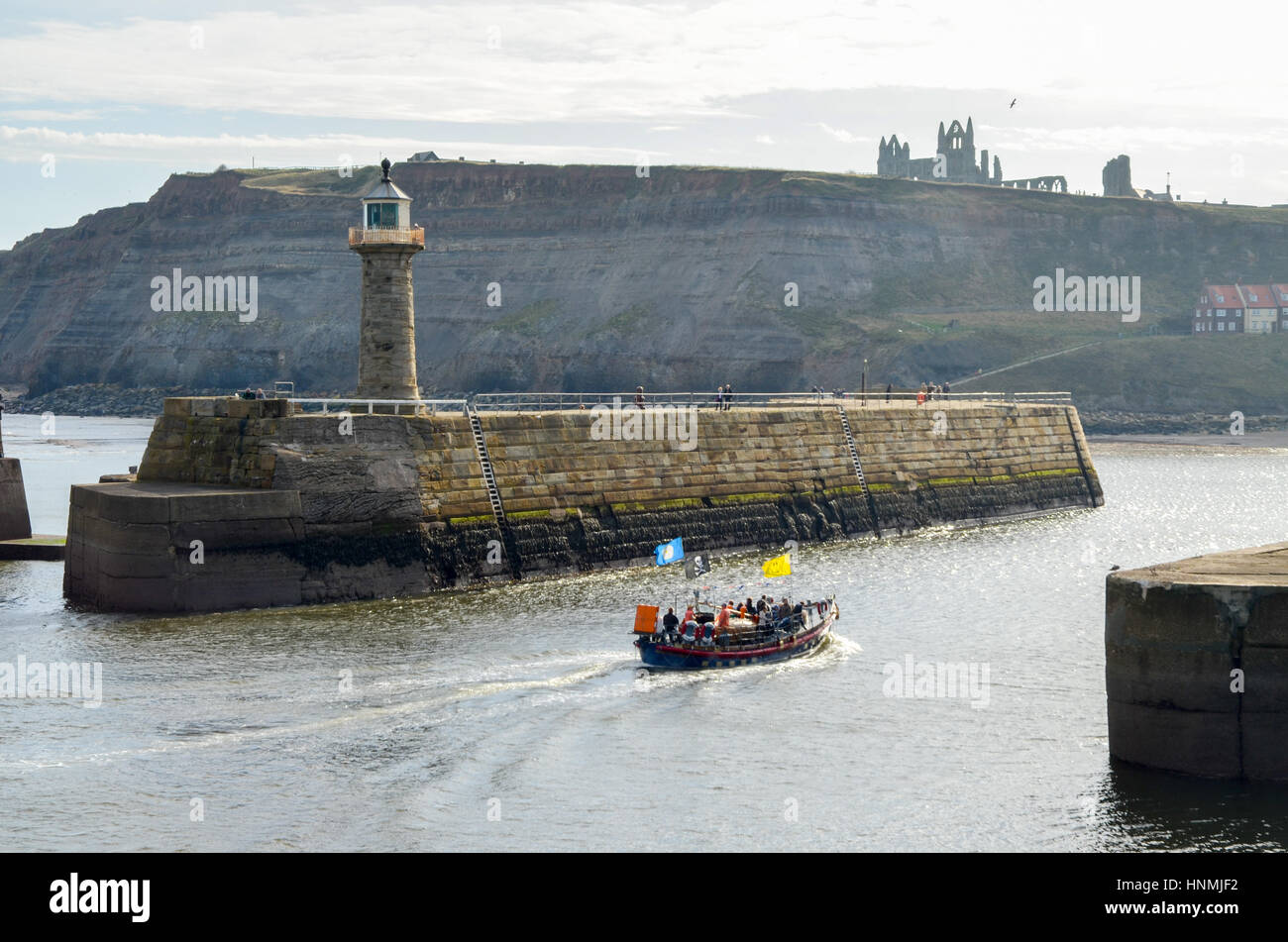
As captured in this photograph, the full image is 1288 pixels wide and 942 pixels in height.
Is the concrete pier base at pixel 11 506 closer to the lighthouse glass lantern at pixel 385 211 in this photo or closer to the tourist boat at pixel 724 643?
the lighthouse glass lantern at pixel 385 211

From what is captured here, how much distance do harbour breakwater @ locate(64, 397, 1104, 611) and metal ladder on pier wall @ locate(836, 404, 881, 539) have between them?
0.09 meters

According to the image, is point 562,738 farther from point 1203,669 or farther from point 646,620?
point 1203,669

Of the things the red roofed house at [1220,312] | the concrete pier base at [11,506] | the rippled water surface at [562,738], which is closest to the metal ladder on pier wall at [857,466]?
the rippled water surface at [562,738]

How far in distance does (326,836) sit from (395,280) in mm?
29367

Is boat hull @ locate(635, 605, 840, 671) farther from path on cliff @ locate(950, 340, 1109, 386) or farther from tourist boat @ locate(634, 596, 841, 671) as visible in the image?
path on cliff @ locate(950, 340, 1109, 386)

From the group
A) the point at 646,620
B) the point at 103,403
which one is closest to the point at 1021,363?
the point at 103,403

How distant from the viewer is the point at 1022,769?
28203mm

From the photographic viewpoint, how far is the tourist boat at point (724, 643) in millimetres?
36375

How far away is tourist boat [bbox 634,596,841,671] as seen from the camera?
36375 mm

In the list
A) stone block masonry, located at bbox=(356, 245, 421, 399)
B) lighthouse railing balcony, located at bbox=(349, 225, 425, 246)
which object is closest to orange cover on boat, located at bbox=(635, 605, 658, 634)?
stone block masonry, located at bbox=(356, 245, 421, 399)

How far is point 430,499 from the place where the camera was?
47562mm

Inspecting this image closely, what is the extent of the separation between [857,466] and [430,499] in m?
24.0

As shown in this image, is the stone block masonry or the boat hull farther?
the stone block masonry
